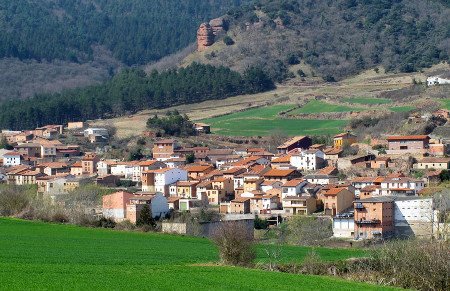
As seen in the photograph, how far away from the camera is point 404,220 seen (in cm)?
4791

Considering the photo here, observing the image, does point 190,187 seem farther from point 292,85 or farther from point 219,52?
point 219,52

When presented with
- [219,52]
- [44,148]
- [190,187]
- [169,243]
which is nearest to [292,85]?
[219,52]

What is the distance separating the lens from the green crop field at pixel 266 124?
75500mm

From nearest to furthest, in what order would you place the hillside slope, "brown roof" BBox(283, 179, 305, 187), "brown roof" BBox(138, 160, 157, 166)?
1. "brown roof" BBox(283, 179, 305, 187)
2. "brown roof" BBox(138, 160, 157, 166)
3. the hillside slope

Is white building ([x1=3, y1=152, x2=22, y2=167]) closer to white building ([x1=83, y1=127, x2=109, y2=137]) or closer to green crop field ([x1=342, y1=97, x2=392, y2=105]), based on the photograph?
white building ([x1=83, y1=127, x2=109, y2=137])

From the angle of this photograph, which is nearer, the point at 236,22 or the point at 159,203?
the point at 159,203

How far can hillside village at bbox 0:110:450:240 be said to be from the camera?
4812cm

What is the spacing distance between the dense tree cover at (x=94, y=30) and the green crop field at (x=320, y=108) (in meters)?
69.8

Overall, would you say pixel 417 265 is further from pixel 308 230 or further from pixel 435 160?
pixel 435 160

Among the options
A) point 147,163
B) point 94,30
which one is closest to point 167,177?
point 147,163

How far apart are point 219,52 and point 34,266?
87.5 meters

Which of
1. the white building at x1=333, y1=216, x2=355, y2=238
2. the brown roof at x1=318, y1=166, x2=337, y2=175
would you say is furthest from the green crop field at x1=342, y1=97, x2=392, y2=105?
the white building at x1=333, y1=216, x2=355, y2=238

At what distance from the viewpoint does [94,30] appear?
185m

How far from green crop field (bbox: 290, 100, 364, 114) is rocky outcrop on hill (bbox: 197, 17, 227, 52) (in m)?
31.4
